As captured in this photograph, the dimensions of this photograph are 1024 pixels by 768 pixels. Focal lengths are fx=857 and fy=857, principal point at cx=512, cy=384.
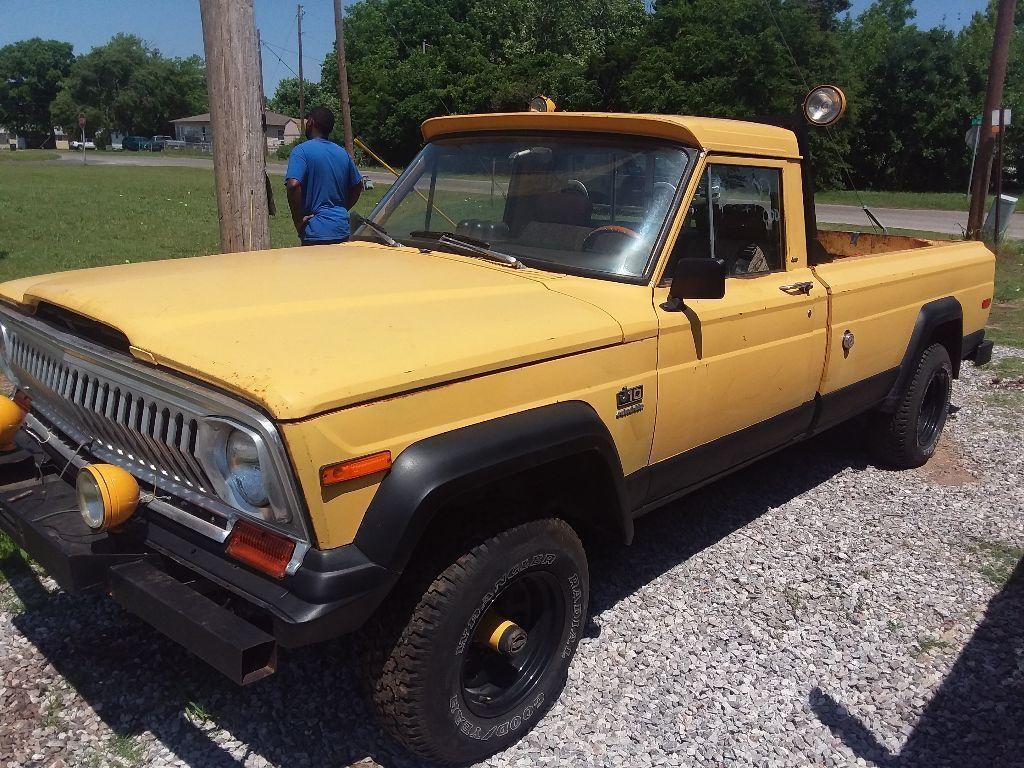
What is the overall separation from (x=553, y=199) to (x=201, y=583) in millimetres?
2049

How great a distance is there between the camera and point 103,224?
16.4 m

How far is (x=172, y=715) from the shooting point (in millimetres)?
2871

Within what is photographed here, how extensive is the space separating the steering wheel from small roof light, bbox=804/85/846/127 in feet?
5.20

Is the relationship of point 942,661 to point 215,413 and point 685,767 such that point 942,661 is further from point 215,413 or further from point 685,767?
point 215,413

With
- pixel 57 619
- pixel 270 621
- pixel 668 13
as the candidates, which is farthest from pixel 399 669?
pixel 668 13

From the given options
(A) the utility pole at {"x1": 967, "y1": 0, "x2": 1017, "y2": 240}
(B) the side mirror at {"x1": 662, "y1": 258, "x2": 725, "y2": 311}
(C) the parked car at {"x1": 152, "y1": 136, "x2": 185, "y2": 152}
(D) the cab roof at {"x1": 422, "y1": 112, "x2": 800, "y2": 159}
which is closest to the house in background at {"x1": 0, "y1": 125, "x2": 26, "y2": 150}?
(C) the parked car at {"x1": 152, "y1": 136, "x2": 185, "y2": 152}

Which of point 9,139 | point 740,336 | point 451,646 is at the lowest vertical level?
point 451,646

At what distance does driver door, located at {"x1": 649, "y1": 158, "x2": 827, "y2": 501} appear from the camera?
10.7 feet

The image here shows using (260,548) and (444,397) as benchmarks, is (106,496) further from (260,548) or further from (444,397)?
(444,397)

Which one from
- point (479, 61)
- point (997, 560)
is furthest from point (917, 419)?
point (479, 61)

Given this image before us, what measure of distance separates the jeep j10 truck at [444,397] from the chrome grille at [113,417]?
1cm

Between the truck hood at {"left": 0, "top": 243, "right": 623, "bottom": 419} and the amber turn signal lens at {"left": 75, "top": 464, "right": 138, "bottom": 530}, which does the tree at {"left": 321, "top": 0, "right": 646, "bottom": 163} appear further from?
the amber turn signal lens at {"left": 75, "top": 464, "right": 138, "bottom": 530}

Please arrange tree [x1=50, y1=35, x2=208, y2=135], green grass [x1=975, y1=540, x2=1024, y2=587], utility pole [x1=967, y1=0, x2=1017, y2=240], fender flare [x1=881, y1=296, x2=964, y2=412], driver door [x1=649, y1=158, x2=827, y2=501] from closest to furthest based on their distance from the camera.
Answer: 1. driver door [x1=649, y1=158, x2=827, y2=501]
2. green grass [x1=975, y1=540, x2=1024, y2=587]
3. fender flare [x1=881, y1=296, x2=964, y2=412]
4. utility pole [x1=967, y1=0, x2=1017, y2=240]
5. tree [x1=50, y1=35, x2=208, y2=135]

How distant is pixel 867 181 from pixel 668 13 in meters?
11.8
